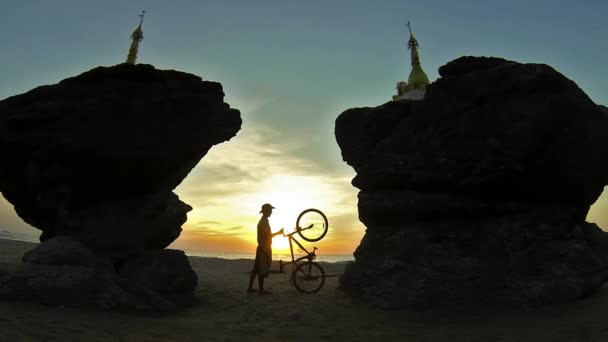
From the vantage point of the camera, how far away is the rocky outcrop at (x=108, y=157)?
10133 millimetres

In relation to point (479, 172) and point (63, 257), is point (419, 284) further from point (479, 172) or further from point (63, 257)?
point (63, 257)

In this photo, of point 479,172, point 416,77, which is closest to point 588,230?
point 479,172

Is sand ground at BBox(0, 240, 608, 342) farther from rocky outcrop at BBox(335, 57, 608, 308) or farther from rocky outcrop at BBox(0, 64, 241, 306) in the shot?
rocky outcrop at BBox(0, 64, 241, 306)

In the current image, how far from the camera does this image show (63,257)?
28.4ft

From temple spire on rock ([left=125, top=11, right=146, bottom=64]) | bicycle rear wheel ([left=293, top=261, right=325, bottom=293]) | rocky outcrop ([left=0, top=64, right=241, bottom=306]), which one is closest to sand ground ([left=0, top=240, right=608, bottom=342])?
bicycle rear wheel ([left=293, top=261, right=325, bottom=293])

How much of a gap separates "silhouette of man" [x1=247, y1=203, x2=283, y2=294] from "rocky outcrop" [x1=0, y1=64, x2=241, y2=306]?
219cm

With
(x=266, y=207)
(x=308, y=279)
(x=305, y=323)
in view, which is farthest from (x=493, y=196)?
(x=266, y=207)

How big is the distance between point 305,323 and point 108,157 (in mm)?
7838

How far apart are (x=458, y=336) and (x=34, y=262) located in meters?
10.2

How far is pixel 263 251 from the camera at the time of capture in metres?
12.2

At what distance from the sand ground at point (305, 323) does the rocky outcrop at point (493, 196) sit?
0.69 meters

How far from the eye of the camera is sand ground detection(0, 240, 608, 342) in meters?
6.22

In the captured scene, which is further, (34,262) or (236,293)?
(236,293)

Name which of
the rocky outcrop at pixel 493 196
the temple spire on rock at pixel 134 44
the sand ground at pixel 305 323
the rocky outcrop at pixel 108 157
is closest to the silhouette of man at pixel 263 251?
the sand ground at pixel 305 323
